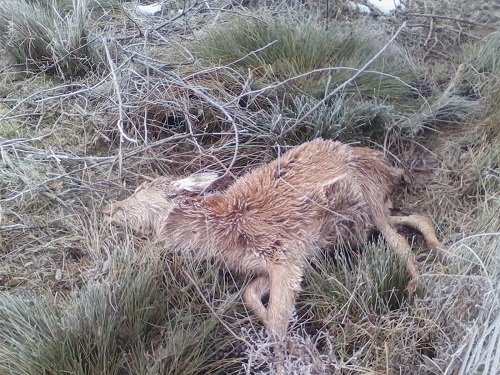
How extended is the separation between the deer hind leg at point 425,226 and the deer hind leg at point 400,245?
11 cm

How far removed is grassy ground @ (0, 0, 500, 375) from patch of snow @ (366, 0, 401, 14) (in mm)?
114

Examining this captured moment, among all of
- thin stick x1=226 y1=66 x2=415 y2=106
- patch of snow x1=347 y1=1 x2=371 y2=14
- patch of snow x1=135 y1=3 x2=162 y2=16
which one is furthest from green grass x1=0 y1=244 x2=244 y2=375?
patch of snow x1=347 y1=1 x2=371 y2=14

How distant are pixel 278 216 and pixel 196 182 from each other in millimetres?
565

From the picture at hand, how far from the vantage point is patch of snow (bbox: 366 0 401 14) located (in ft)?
19.1

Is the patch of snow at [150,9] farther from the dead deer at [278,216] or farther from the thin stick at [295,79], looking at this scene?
the dead deer at [278,216]

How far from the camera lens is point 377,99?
438cm

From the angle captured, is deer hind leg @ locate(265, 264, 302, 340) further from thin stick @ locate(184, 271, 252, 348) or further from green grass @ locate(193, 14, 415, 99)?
green grass @ locate(193, 14, 415, 99)

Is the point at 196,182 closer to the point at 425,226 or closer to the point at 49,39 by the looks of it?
the point at 425,226

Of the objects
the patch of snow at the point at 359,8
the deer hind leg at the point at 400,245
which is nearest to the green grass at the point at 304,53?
the patch of snow at the point at 359,8

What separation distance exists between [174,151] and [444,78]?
215 cm

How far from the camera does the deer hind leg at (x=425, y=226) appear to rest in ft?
11.1

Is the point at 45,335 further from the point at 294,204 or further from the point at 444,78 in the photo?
the point at 444,78

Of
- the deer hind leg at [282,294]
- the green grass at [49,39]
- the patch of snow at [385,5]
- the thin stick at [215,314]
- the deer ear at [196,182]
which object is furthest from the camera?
the patch of snow at [385,5]

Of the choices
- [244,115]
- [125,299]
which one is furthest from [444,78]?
[125,299]
